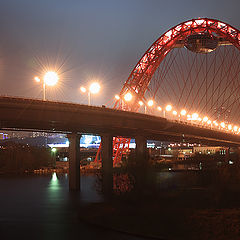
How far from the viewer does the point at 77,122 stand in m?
43.9

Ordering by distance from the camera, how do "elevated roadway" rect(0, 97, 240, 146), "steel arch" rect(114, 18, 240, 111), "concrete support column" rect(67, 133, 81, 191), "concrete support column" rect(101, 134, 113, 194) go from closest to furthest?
"elevated roadway" rect(0, 97, 240, 146) < "concrete support column" rect(101, 134, 113, 194) < "concrete support column" rect(67, 133, 81, 191) < "steel arch" rect(114, 18, 240, 111)

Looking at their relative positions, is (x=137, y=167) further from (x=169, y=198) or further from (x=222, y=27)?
(x=222, y=27)

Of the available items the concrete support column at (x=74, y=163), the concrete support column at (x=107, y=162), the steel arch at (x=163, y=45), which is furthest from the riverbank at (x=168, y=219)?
the steel arch at (x=163, y=45)

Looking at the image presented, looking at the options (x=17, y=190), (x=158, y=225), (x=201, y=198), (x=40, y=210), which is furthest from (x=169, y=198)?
(x=17, y=190)

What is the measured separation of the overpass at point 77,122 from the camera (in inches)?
1516

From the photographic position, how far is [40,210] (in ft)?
124

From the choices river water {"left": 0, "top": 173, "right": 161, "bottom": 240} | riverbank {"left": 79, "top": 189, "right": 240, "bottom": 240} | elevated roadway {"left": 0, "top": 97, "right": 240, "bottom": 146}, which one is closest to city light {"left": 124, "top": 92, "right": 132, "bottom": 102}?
elevated roadway {"left": 0, "top": 97, "right": 240, "bottom": 146}

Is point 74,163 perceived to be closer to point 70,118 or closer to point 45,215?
point 70,118

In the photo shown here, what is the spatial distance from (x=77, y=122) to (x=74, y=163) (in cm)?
1112

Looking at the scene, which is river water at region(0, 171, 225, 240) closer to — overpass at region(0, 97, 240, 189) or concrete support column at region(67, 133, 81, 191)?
concrete support column at region(67, 133, 81, 191)

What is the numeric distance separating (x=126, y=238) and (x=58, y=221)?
9.64 metres

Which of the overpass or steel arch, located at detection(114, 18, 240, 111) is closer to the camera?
the overpass

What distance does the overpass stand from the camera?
1516 inches

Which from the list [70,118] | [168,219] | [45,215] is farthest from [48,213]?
[168,219]
